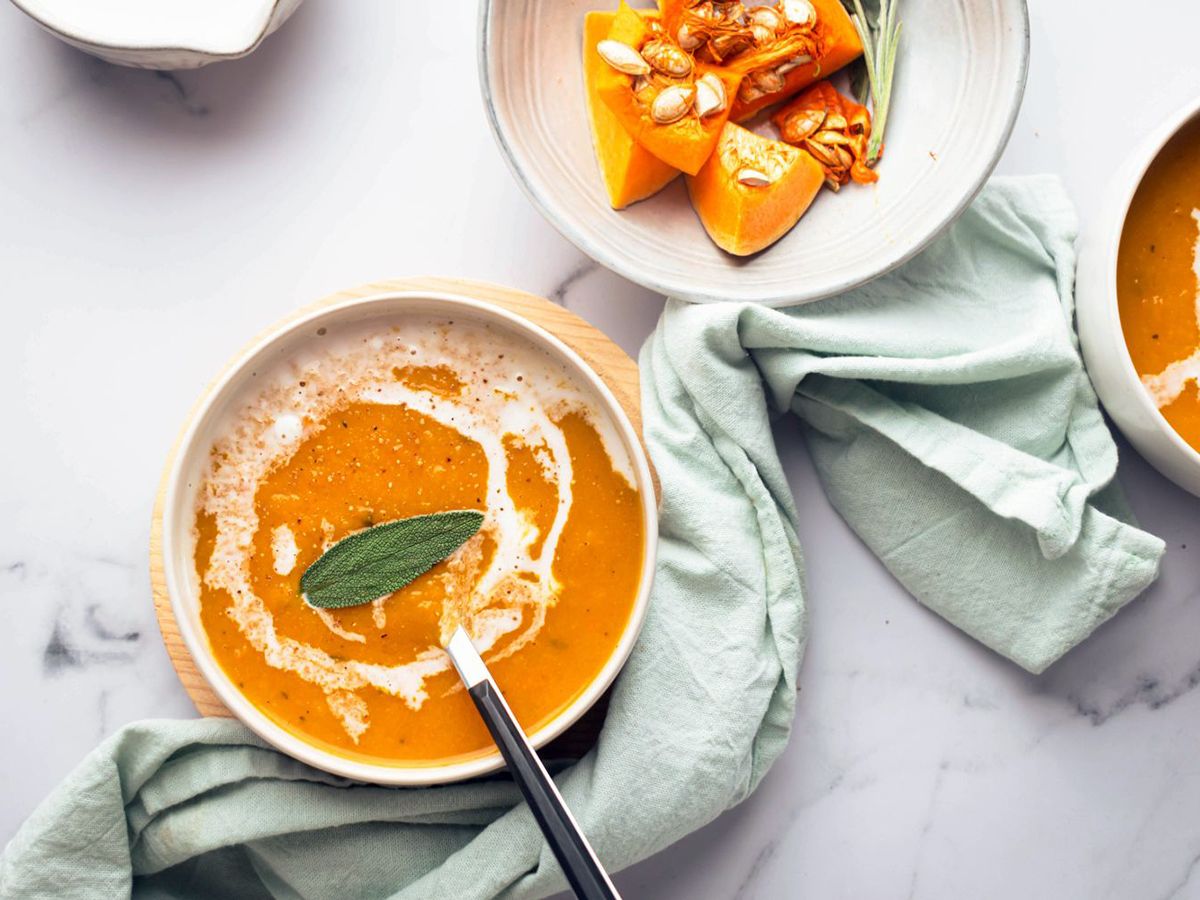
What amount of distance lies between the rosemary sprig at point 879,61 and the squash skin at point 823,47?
0.02 metres

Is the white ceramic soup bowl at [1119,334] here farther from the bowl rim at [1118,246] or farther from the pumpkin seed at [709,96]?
the pumpkin seed at [709,96]

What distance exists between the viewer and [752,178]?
1.65 meters

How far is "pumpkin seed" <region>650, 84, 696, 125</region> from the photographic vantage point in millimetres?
1621

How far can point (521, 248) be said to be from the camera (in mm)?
1847

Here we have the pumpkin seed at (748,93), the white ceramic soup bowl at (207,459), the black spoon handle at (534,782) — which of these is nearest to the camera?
the black spoon handle at (534,782)

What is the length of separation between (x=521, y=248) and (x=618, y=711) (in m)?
0.77

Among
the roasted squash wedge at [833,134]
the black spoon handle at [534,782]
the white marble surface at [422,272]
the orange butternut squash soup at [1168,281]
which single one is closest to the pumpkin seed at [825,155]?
the roasted squash wedge at [833,134]

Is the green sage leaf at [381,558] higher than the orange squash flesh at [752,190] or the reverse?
the reverse

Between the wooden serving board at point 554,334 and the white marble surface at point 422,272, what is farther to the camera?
the white marble surface at point 422,272

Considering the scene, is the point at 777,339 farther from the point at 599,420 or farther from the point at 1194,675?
the point at 1194,675

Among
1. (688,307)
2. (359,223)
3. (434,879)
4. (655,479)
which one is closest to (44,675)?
(434,879)

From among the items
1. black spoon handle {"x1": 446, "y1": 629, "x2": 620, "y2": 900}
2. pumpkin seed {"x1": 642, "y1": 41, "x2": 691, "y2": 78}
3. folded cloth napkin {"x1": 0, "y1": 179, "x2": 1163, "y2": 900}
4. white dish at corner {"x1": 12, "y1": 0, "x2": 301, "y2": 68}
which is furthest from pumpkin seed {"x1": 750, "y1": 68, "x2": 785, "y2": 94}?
black spoon handle {"x1": 446, "y1": 629, "x2": 620, "y2": 900}

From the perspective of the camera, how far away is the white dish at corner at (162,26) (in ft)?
5.47

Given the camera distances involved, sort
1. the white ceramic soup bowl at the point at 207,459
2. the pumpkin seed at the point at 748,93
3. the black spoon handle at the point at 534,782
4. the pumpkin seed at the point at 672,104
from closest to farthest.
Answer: the black spoon handle at the point at 534,782 < the white ceramic soup bowl at the point at 207,459 < the pumpkin seed at the point at 672,104 < the pumpkin seed at the point at 748,93
